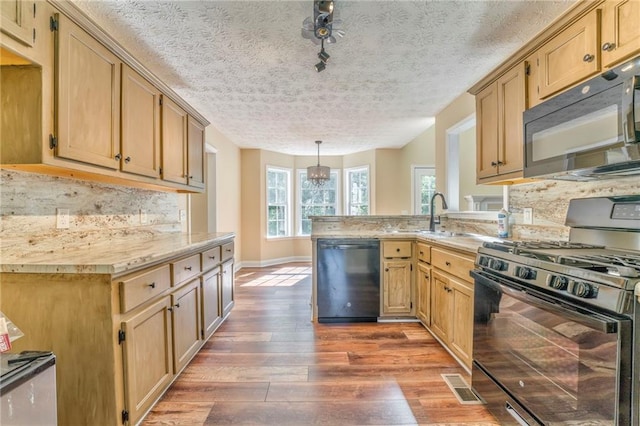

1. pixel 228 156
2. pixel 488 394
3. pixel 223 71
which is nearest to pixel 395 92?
pixel 223 71

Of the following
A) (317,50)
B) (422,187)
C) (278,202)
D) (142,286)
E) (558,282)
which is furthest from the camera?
(278,202)

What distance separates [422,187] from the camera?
20.2 ft

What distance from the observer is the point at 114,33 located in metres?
2.07

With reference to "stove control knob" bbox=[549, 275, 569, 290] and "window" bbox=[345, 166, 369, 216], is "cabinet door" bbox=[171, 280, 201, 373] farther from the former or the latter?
"window" bbox=[345, 166, 369, 216]

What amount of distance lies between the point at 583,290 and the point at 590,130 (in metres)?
0.80

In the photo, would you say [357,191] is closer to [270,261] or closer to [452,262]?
[270,261]

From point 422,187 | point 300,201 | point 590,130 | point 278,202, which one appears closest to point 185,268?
point 590,130

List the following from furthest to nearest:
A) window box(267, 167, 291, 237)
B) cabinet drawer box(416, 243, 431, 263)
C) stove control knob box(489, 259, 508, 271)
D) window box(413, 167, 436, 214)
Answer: window box(267, 167, 291, 237), window box(413, 167, 436, 214), cabinet drawer box(416, 243, 431, 263), stove control knob box(489, 259, 508, 271)

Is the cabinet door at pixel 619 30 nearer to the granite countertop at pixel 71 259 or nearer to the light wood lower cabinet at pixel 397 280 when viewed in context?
the light wood lower cabinet at pixel 397 280

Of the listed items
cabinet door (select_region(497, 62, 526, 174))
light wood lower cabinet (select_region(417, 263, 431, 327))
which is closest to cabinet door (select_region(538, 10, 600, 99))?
cabinet door (select_region(497, 62, 526, 174))

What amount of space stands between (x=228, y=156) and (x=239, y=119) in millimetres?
1283

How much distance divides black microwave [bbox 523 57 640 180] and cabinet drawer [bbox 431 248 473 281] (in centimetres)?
69

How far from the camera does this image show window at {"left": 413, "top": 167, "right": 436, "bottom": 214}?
20.0 ft

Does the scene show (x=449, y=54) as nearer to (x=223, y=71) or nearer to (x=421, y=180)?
(x=223, y=71)
